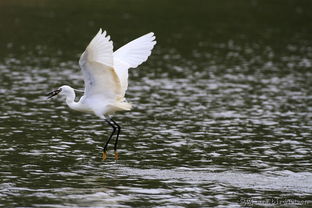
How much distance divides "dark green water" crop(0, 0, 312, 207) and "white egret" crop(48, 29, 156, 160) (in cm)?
120

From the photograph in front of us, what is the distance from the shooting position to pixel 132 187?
14.4m

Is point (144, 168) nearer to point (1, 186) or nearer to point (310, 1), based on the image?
point (1, 186)

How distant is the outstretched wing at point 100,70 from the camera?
14688 millimetres

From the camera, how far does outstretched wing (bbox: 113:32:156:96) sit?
54.9ft

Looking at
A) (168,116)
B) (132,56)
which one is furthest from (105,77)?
(168,116)

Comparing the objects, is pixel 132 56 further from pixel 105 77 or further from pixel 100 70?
pixel 100 70

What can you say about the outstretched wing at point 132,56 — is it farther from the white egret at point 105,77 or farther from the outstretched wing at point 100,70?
the outstretched wing at point 100,70

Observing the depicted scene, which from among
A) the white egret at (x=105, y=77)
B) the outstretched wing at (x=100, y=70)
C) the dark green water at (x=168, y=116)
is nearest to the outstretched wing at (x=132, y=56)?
the white egret at (x=105, y=77)

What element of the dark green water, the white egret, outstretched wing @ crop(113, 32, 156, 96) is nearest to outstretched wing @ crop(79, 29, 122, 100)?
the white egret

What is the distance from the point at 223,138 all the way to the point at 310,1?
31.3 metres

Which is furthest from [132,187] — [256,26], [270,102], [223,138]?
[256,26]

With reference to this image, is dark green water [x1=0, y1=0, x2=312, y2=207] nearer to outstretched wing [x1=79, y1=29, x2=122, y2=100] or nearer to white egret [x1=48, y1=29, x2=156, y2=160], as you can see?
white egret [x1=48, y1=29, x2=156, y2=160]

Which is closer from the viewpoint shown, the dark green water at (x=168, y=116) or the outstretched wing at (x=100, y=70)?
the dark green water at (x=168, y=116)

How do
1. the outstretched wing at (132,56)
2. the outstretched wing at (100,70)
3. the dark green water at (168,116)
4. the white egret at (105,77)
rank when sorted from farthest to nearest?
the outstretched wing at (132,56) < the white egret at (105,77) < the outstretched wing at (100,70) < the dark green water at (168,116)
